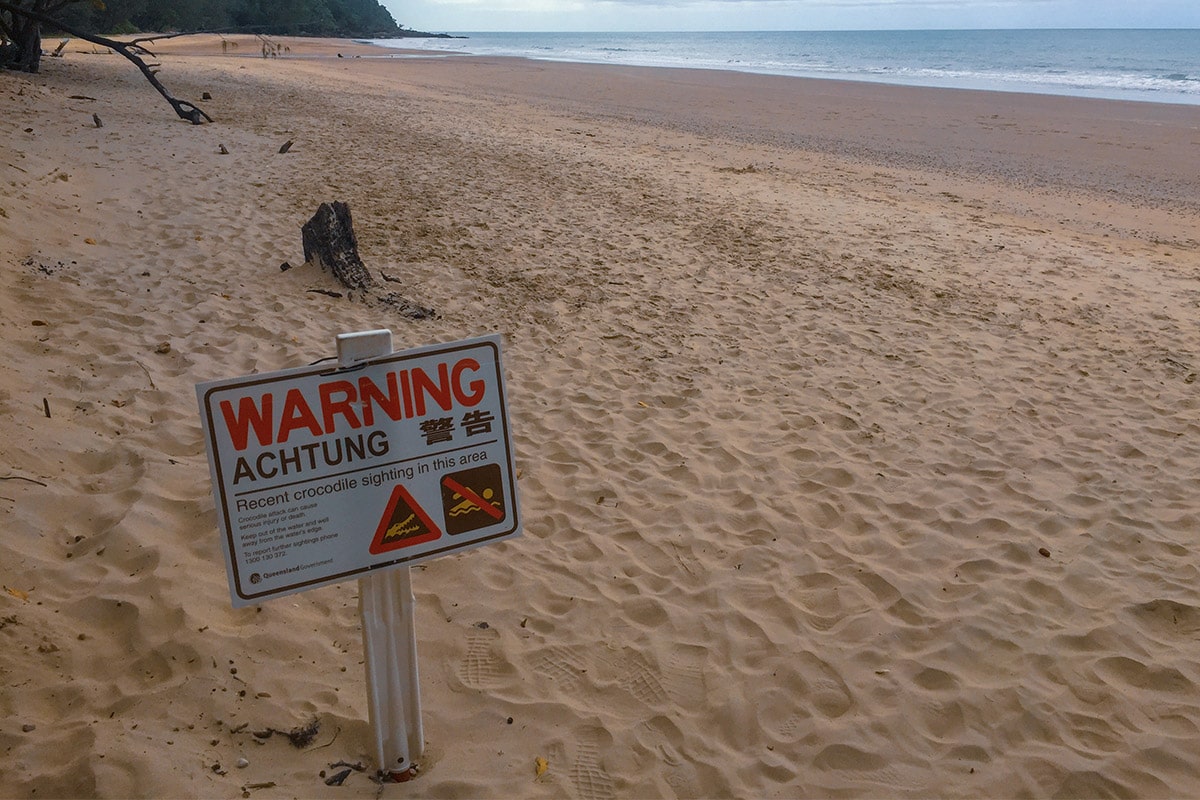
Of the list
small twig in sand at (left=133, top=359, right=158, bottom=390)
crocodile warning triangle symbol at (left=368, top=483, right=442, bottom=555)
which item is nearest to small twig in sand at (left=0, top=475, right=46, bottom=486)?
small twig in sand at (left=133, top=359, right=158, bottom=390)

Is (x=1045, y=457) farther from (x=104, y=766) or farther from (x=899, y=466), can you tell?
(x=104, y=766)

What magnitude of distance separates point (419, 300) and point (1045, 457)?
4.58 m

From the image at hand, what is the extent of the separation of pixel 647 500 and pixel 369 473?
2300 mm

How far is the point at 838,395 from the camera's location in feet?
17.9

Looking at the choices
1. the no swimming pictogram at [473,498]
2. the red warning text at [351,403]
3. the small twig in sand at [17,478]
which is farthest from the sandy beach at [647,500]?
the red warning text at [351,403]

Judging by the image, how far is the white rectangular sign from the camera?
1908 mm

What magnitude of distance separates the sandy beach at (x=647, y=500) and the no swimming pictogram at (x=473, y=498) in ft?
2.93

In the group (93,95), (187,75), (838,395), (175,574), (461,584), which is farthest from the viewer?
(187,75)

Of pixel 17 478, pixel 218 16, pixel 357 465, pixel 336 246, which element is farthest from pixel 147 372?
pixel 218 16

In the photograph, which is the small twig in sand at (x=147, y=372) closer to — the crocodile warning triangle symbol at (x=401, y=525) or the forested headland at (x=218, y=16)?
the crocodile warning triangle symbol at (x=401, y=525)

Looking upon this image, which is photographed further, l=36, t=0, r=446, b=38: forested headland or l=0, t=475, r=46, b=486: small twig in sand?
l=36, t=0, r=446, b=38: forested headland

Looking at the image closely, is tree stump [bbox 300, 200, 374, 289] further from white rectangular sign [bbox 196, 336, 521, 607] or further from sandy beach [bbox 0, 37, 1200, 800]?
white rectangular sign [bbox 196, 336, 521, 607]

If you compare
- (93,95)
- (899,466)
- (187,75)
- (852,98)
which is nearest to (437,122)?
(93,95)

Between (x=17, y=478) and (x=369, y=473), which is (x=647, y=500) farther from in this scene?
(x=17, y=478)
